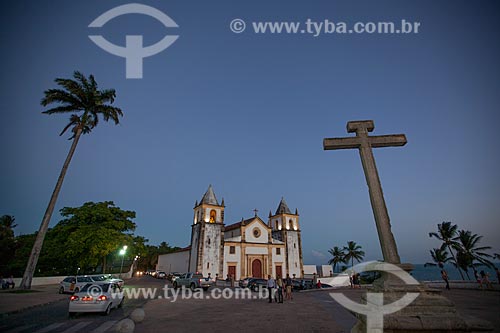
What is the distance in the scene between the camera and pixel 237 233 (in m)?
43.3

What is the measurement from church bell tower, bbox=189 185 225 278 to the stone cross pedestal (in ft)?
113

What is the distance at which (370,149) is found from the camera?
7.00 metres

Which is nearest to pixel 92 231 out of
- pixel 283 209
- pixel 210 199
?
pixel 210 199

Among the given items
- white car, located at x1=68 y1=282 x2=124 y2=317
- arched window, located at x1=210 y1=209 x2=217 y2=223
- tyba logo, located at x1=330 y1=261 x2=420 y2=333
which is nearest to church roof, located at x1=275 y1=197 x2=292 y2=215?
arched window, located at x1=210 y1=209 x2=217 y2=223

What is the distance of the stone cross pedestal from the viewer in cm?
420

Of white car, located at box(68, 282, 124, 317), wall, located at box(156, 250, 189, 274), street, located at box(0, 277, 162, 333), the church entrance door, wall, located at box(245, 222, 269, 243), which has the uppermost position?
wall, located at box(245, 222, 269, 243)

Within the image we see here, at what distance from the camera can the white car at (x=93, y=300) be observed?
10.0m

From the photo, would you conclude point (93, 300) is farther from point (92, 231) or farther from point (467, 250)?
point (467, 250)

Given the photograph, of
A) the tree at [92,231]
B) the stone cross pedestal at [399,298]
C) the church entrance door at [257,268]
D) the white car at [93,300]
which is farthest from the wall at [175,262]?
the stone cross pedestal at [399,298]

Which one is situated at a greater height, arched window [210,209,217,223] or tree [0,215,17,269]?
arched window [210,209,217,223]

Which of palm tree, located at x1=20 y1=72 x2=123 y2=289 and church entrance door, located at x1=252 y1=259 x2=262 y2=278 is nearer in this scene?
palm tree, located at x1=20 y1=72 x2=123 y2=289

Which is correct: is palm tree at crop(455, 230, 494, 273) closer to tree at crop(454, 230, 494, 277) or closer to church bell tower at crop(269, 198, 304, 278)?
tree at crop(454, 230, 494, 277)

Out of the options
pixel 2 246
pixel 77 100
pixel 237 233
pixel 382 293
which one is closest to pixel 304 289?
pixel 237 233

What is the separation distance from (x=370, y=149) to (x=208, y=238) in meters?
34.9
